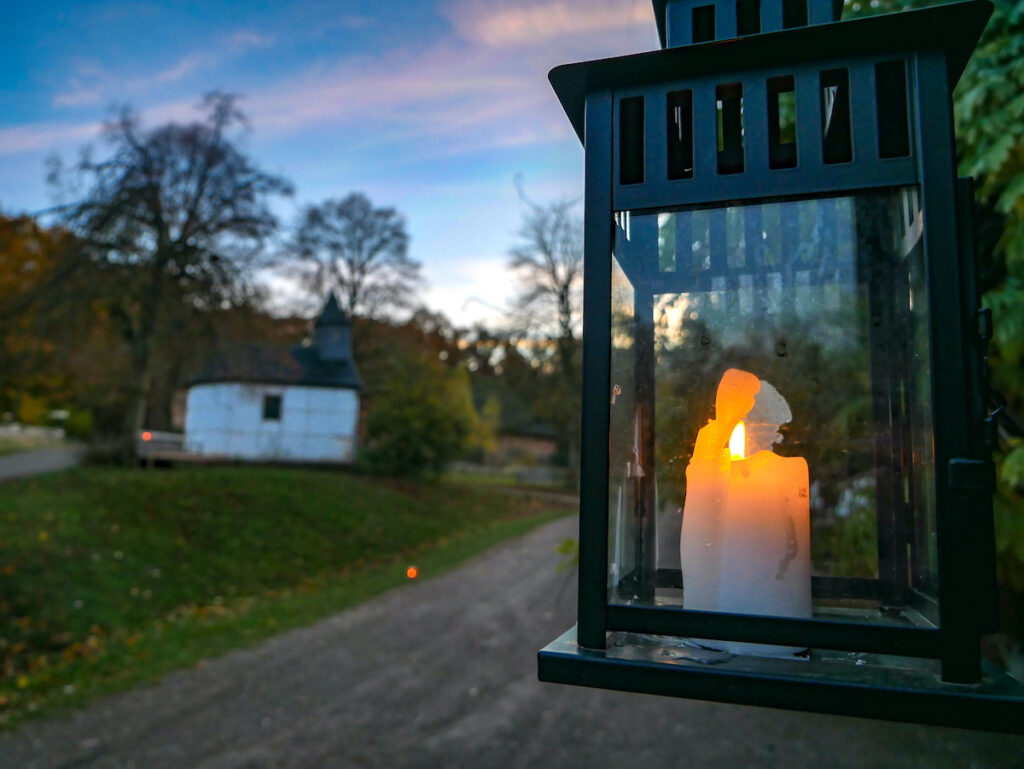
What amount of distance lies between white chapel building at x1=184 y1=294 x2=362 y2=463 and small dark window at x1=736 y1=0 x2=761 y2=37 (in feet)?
67.2

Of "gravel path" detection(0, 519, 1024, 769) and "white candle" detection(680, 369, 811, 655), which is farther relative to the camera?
"gravel path" detection(0, 519, 1024, 769)

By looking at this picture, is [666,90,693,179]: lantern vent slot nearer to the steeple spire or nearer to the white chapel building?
the white chapel building

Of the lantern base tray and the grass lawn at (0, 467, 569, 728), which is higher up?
the lantern base tray

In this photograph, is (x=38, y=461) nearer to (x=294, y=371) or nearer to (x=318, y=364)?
(x=294, y=371)

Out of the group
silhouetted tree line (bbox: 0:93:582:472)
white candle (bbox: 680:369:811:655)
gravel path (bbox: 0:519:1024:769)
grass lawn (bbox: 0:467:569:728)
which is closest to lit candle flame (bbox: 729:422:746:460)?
white candle (bbox: 680:369:811:655)

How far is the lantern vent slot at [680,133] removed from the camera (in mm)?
1044

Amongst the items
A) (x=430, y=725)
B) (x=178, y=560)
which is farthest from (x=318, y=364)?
(x=430, y=725)

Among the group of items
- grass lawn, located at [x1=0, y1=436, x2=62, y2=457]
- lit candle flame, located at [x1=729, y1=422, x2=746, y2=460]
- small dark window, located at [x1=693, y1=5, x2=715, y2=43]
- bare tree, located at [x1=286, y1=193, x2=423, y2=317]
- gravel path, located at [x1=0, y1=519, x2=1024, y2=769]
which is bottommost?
gravel path, located at [x1=0, y1=519, x2=1024, y2=769]

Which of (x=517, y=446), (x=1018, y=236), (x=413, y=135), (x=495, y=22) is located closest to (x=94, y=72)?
(x=413, y=135)

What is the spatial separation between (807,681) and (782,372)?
0.42m

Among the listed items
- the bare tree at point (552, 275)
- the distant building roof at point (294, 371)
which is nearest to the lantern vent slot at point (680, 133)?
the bare tree at point (552, 275)

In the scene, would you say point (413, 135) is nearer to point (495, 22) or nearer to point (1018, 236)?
point (495, 22)

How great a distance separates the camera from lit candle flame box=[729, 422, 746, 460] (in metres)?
1.01

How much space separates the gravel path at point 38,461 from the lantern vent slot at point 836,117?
14835 mm
